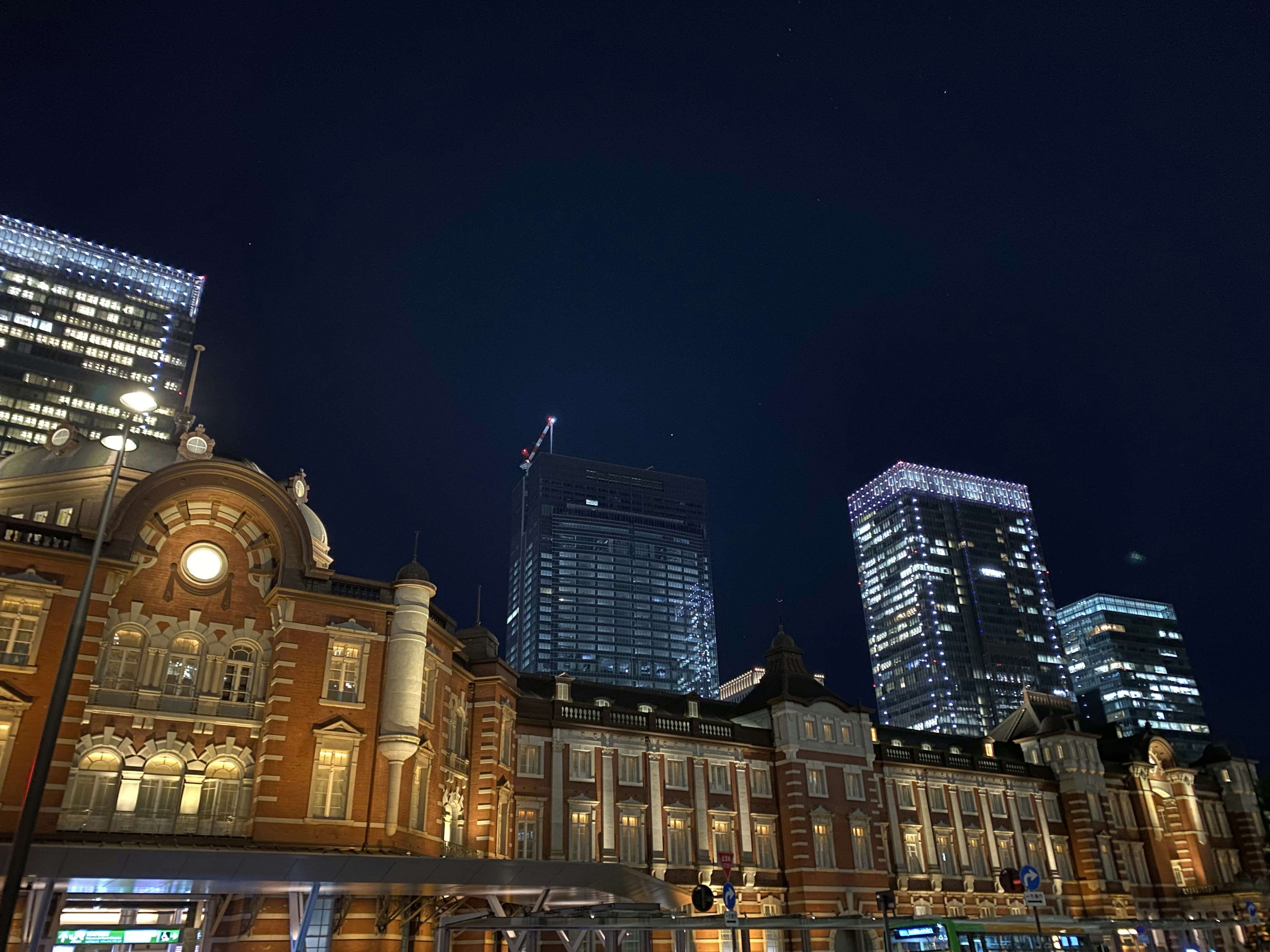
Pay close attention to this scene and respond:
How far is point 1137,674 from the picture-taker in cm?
19175

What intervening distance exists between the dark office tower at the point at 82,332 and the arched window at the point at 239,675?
9595cm

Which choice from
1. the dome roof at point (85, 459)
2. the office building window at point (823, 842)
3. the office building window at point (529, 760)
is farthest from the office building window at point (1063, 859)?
the dome roof at point (85, 459)

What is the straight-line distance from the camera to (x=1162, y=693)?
191m

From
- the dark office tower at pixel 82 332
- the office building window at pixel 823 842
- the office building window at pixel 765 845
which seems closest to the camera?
the office building window at pixel 765 845

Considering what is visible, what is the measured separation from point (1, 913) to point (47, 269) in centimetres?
15155

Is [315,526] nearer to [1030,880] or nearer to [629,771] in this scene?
[629,771]

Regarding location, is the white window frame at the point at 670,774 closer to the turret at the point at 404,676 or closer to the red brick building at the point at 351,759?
the red brick building at the point at 351,759

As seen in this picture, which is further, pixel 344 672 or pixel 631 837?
pixel 631 837

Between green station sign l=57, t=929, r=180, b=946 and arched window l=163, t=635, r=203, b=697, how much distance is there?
788 centimetres

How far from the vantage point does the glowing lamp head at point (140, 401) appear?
17.2 meters

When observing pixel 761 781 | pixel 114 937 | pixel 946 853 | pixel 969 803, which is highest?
pixel 761 781

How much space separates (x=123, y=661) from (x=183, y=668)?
2016 mm

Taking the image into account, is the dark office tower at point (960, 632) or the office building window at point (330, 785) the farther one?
the dark office tower at point (960, 632)

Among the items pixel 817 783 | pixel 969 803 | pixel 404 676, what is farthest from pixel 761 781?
pixel 404 676
